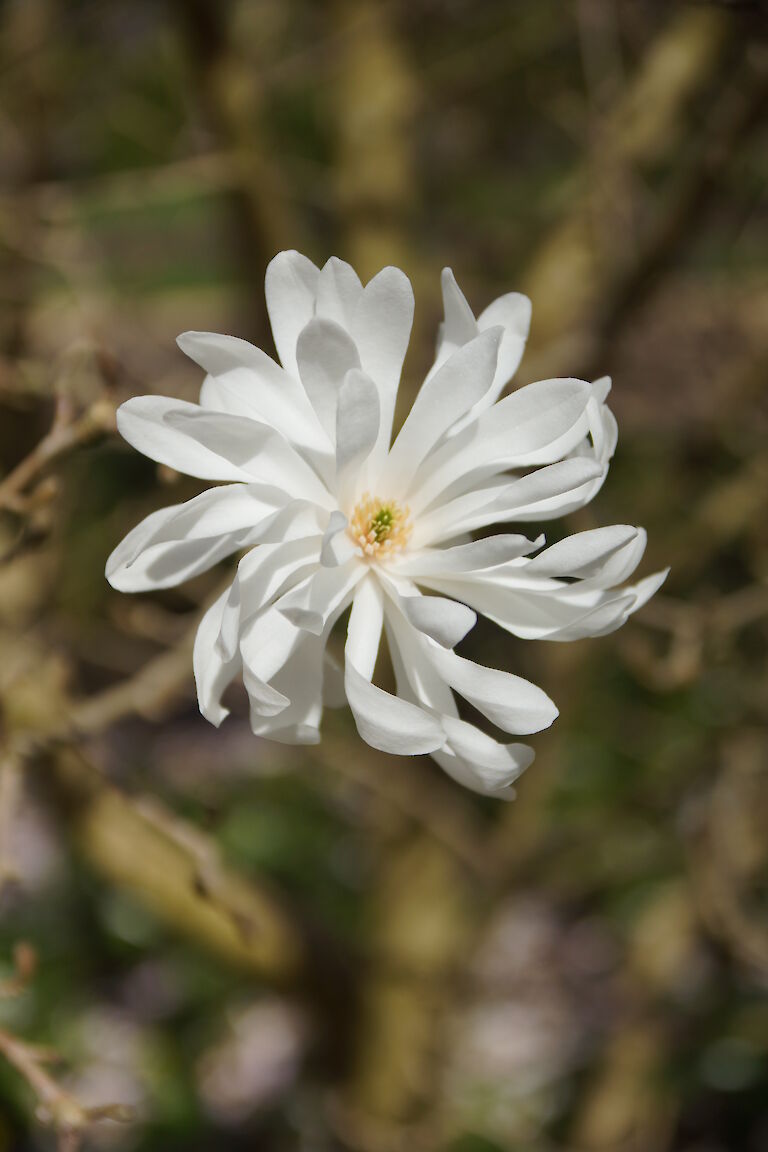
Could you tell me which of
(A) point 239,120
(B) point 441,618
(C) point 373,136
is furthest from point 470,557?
(C) point 373,136

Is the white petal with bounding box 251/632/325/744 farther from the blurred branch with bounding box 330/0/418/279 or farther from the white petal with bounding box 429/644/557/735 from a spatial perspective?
the blurred branch with bounding box 330/0/418/279

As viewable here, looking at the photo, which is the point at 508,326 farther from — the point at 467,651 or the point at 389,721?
the point at 467,651

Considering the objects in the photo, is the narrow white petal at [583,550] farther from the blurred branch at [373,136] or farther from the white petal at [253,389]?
the blurred branch at [373,136]

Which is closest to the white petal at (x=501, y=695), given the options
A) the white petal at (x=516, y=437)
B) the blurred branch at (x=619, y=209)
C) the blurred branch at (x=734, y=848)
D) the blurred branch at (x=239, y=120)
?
the white petal at (x=516, y=437)

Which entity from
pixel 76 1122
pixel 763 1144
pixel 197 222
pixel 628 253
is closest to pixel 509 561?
pixel 76 1122

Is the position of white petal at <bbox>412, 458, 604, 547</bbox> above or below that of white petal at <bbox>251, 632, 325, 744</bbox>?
above

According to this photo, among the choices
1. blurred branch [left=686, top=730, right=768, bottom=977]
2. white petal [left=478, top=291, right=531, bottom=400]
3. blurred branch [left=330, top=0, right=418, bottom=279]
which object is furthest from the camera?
blurred branch [left=330, top=0, right=418, bottom=279]

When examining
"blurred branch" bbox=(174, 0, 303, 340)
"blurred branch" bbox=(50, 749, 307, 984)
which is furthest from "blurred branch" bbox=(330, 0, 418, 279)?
"blurred branch" bbox=(50, 749, 307, 984)

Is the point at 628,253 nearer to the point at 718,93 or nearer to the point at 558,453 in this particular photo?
the point at 718,93
